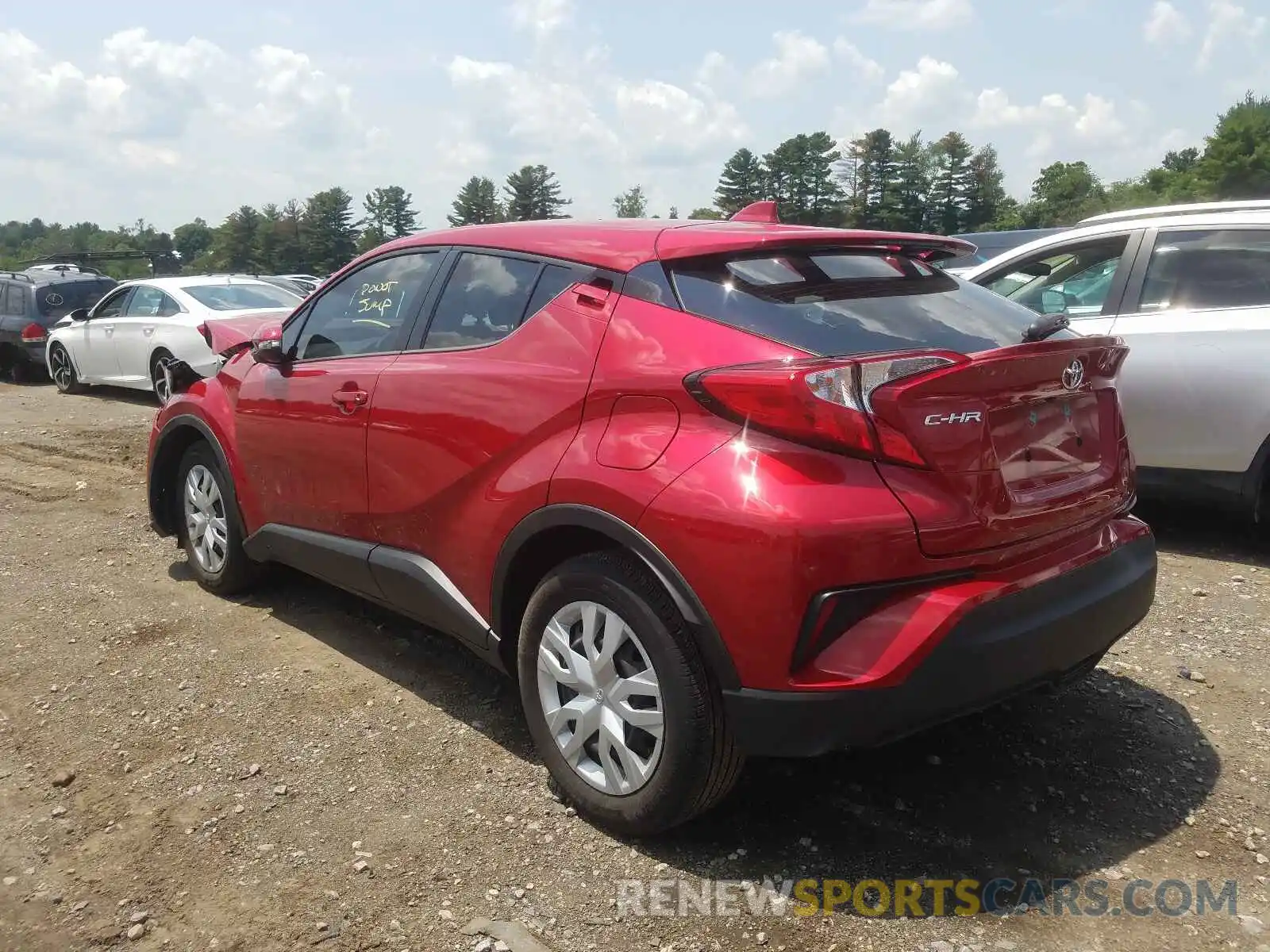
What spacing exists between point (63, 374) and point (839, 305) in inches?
554

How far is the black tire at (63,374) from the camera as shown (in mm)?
13859

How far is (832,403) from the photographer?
2402 millimetres

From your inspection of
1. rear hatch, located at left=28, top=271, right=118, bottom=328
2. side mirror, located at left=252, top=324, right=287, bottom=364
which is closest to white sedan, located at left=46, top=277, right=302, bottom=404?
rear hatch, located at left=28, top=271, right=118, bottom=328

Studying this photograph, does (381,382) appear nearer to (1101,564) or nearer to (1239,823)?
(1101,564)

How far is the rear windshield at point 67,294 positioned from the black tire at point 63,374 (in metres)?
1.64

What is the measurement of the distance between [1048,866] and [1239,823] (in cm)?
64

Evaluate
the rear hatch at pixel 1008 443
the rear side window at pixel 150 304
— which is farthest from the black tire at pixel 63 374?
the rear hatch at pixel 1008 443

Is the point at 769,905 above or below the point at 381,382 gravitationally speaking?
below

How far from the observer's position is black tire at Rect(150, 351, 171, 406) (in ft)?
37.6

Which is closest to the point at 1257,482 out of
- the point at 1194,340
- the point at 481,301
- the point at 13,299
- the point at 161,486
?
the point at 1194,340

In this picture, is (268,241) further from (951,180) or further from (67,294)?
(67,294)

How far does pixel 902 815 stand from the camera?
2.94m

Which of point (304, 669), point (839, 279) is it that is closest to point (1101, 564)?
point (839, 279)

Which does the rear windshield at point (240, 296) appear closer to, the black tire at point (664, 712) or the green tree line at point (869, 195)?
the black tire at point (664, 712)
